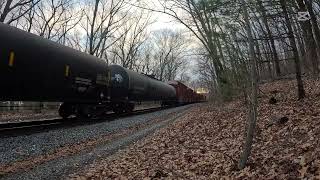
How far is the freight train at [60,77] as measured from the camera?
15039 mm

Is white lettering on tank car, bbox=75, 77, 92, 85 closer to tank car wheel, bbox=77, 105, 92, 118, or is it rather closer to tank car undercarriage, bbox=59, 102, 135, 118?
tank car undercarriage, bbox=59, 102, 135, 118

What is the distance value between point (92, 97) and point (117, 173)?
14426 mm

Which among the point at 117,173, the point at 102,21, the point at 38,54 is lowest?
the point at 117,173

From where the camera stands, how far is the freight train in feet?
49.3

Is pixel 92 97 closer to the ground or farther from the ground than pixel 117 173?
farther from the ground

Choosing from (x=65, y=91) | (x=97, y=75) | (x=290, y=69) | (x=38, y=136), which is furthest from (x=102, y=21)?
(x=38, y=136)

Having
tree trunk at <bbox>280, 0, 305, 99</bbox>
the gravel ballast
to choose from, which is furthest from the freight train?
tree trunk at <bbox>280, 0, 305, 99</bbox>

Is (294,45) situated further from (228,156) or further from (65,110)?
(65,110)

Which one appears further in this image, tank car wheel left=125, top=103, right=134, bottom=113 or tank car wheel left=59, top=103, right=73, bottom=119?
tank car wheel left=125, top=103, right=134, bottom=113

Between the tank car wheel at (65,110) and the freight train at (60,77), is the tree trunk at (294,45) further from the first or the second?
the tank car wheel at (65,110)

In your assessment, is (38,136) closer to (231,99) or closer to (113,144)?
(113,144)

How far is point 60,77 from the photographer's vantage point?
1866cm

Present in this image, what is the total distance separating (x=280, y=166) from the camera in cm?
692

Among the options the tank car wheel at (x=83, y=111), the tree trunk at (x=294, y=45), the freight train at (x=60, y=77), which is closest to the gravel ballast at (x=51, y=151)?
the freight train at (x=60, y=77)
